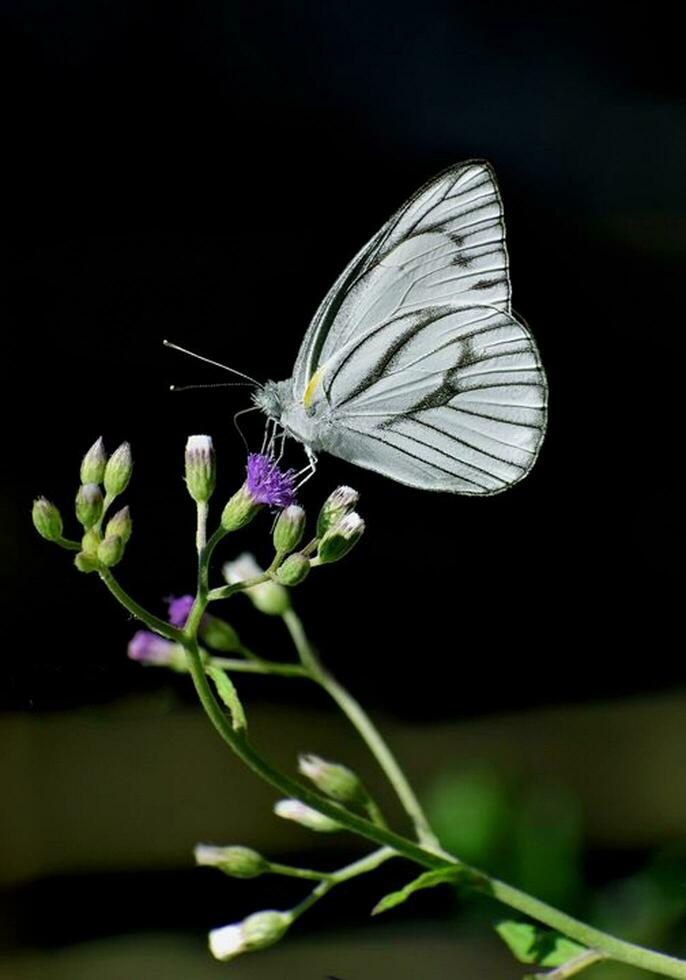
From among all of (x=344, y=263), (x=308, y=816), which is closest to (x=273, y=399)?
(x=308, y=816)

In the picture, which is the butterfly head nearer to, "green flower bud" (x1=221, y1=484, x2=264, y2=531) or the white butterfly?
the white butterfly

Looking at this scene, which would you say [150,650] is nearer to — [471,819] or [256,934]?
[256,934]

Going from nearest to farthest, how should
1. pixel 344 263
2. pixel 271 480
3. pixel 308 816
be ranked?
pixel 308 816
pixel 271 480
pixel 344 263

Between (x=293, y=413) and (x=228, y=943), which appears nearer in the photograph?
(x=228, y=943)

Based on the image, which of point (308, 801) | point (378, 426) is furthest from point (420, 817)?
point (378, 426)

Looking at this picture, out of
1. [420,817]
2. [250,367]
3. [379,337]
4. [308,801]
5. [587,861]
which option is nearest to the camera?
[308,801]

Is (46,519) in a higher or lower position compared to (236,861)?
higher

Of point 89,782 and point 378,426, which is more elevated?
point 378,426

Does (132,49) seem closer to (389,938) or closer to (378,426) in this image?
(378,426)

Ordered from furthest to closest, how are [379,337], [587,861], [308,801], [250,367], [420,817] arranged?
[587,861] < [250,367] < [379,337] < [420,817] < [308,801]
